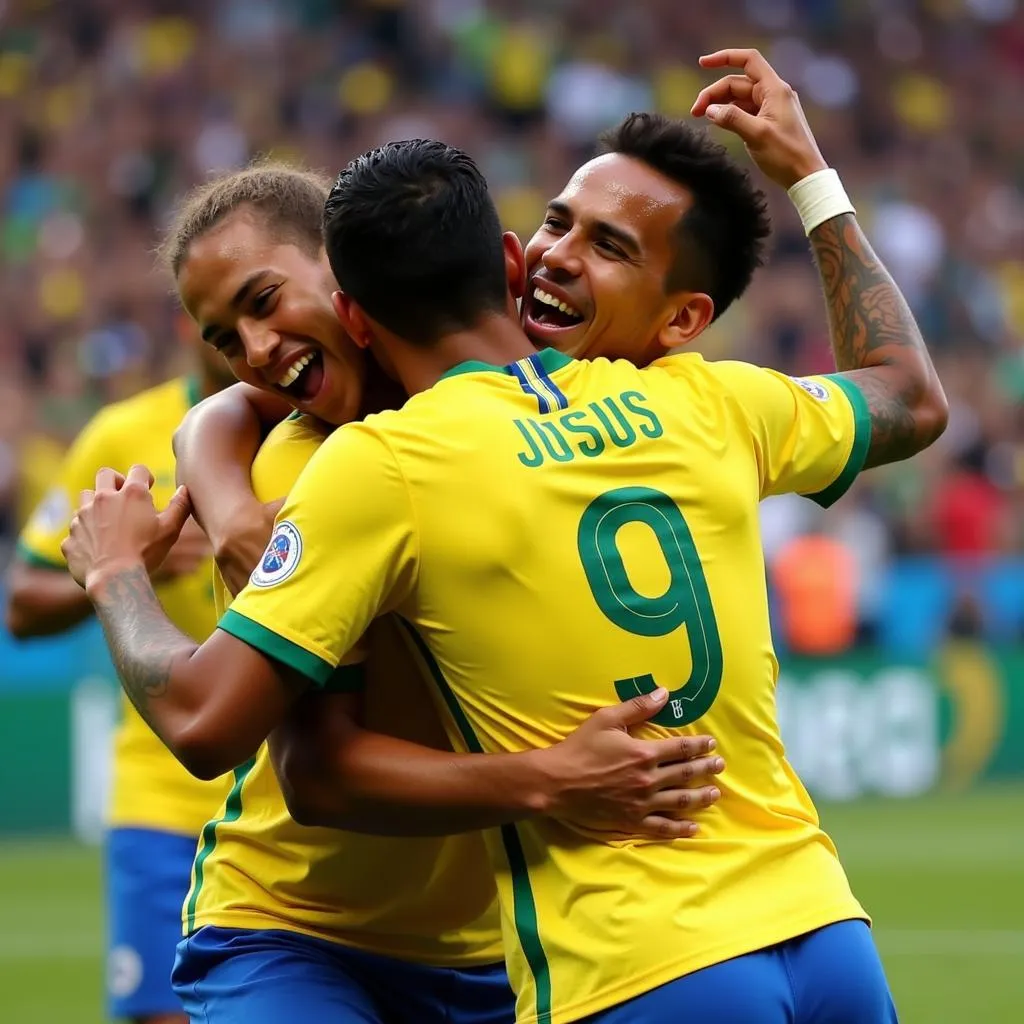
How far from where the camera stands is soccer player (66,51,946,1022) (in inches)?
113

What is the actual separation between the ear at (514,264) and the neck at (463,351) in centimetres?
11

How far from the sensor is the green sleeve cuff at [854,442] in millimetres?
3375

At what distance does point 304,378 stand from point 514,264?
477 mm

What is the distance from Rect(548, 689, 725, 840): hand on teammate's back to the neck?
594mm

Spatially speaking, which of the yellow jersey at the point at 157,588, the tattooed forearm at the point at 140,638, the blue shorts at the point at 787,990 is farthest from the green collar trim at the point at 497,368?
the yellow jersey at the point at 157,588

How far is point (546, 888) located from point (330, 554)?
60 centimetres

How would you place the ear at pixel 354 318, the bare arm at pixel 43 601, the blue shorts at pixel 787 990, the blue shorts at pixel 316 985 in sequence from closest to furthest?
the blue shorts at pixel 787 990 < the ear at pixel 354 318 < the blue shorts at pixel 316 985 < the bare arm at pixel 43 601

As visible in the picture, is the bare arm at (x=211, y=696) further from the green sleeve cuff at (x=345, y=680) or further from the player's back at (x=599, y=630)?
the player's back at (x=599, y=630)

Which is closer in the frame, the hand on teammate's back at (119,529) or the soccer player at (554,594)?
the soccer player at (554,594)

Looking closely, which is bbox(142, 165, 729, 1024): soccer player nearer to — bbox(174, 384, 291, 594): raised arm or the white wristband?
bbox(174, 384, 291, 594): raised arm

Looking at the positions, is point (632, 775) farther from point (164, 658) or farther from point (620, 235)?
point (620, 235)

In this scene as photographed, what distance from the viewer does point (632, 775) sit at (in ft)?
9.60

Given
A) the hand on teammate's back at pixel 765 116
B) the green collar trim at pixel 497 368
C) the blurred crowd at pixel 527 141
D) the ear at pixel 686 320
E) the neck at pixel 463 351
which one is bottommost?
the green collar trim at pixel 497 368

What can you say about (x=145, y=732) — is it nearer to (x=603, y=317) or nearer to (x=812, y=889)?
(x=603, y=317)
